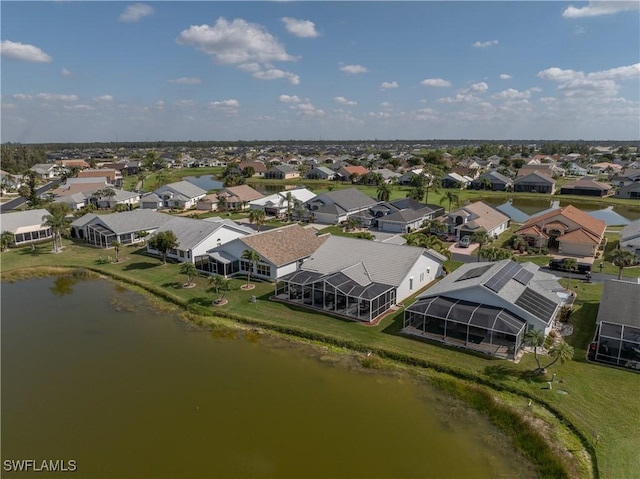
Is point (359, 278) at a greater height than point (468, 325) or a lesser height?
greater

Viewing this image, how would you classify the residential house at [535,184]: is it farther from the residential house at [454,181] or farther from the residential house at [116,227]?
the residential house at [116,227]

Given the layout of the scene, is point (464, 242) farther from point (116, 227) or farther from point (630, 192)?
point (630, 192)

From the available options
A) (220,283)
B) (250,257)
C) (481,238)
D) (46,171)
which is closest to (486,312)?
(250,257)

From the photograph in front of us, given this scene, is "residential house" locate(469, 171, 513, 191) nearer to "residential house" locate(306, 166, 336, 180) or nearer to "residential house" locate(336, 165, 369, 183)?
"residential house" locate(336, 165, 369, 183)

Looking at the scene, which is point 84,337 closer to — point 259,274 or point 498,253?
point 259,274

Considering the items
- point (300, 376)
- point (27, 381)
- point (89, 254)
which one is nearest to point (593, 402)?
point (300, 376)
